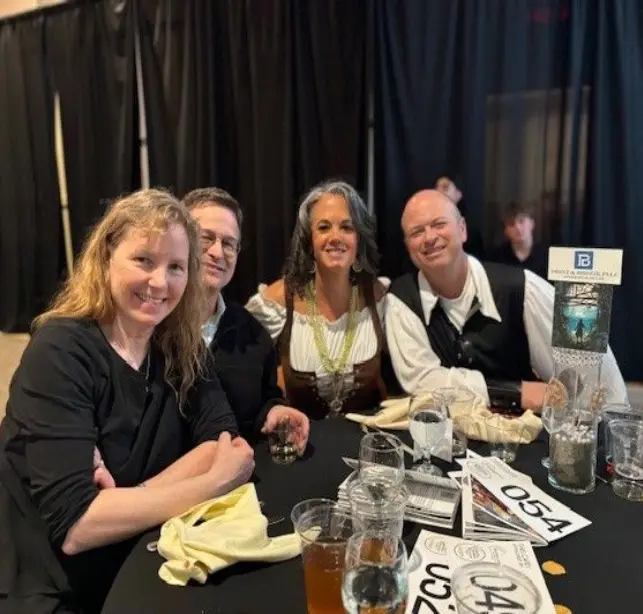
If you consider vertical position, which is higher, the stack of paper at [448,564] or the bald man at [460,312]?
the bald man at [460,312]

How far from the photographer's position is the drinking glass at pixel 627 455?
1.13 metres

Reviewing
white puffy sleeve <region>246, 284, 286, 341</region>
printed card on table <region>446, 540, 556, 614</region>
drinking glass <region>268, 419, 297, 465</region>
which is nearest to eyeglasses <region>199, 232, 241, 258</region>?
white puffy sleeve <region>246, 284, 286, 341</region>

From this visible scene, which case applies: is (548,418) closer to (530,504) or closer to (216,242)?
(530,504)

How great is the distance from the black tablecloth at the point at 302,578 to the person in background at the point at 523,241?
53.8 inches

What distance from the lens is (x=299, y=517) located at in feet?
2.94

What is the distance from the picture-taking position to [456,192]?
2391 millimetres

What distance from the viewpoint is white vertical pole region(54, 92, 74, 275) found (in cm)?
307

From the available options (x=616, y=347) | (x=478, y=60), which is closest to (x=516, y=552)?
(x=616, y=347)

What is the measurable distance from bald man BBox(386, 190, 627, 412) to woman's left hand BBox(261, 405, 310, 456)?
0.57m

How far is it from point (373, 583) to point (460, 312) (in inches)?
53.7

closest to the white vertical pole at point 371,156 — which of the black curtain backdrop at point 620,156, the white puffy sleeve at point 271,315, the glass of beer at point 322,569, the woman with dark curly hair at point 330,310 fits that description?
the woman with dark curly hair at point 330,310

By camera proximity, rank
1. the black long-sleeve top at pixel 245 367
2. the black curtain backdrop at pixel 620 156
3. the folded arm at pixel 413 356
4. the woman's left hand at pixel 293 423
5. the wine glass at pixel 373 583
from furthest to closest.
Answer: the black curtain backdrop at pixel 620 156, the folded arm at pixel 413 356, the black long-sleeve top at pixel 245 367, the woman's left hand at pixel 293 423, the wine glass at pixel 373 583

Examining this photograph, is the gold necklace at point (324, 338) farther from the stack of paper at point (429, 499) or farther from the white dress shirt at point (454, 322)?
the stack of paper at point (429, 499)

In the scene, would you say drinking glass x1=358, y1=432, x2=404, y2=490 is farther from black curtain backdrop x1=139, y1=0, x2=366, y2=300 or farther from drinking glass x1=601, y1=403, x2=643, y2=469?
black curtain backdrop x1=139, y1=0, x2=366, y2=300
